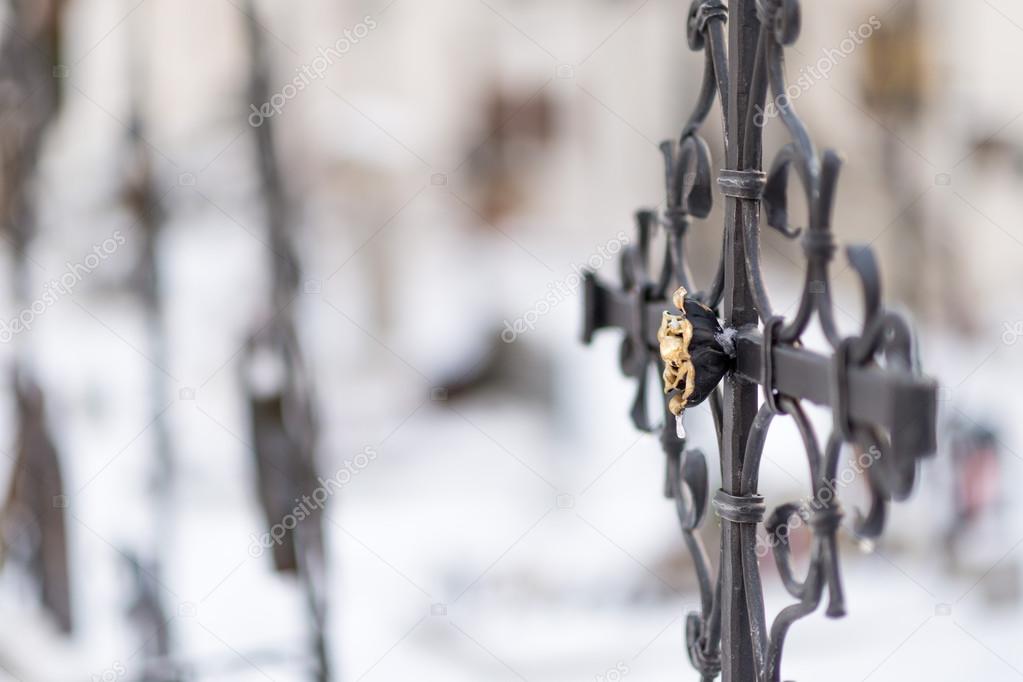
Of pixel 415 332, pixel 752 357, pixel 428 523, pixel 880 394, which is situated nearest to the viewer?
pixel 880 394

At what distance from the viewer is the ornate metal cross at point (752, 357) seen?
39 cm

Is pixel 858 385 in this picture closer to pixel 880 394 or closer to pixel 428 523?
pixel 880 394

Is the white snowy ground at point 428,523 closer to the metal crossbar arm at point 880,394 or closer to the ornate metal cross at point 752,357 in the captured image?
the ornate metal cross at point 752,357

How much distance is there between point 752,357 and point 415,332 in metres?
1.93

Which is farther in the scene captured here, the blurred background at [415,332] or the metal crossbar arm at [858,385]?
the blurred background at [415,332]

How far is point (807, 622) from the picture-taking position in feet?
6.08

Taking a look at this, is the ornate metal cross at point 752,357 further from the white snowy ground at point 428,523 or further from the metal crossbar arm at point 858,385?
the white snowy ground at point 428,523

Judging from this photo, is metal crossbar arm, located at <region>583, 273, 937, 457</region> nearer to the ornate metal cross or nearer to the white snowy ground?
the ornate metal cross

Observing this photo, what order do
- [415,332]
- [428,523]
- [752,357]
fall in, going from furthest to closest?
[415,332]
[428,523]
[752,357]

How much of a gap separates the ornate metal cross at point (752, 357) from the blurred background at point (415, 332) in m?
0.94

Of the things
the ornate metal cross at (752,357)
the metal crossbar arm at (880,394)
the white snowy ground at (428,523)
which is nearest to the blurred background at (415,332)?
the white snowy ground at (428,523)

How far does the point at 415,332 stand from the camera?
240 centimetres

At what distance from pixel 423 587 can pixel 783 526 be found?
1526 mm

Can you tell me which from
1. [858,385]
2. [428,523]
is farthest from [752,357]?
[428,523]
